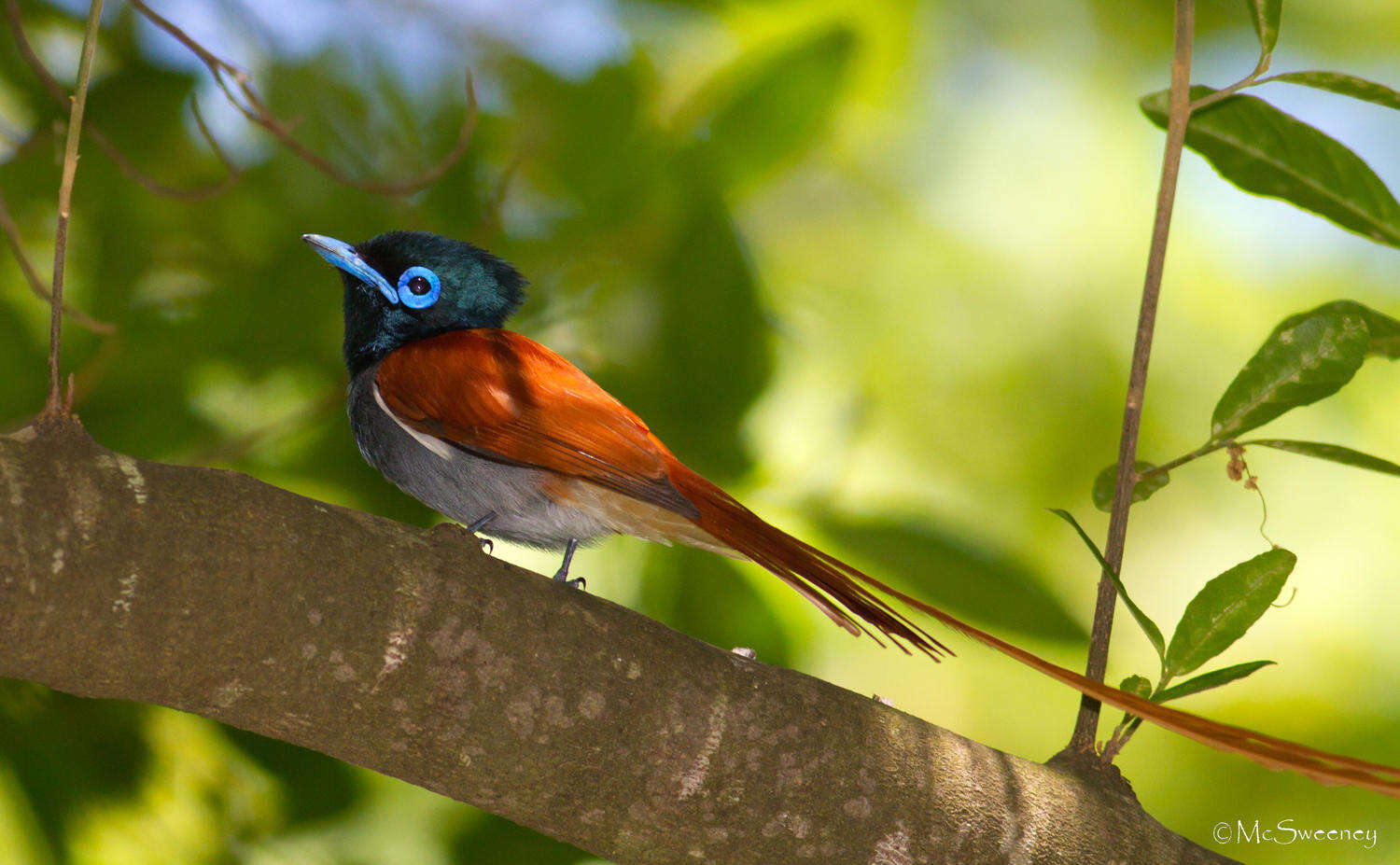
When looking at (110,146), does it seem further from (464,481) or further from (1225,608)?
(1225,608)

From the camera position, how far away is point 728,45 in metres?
2.42

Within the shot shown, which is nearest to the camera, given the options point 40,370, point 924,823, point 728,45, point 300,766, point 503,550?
point 924,823

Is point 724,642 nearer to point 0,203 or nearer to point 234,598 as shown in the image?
point 234,598

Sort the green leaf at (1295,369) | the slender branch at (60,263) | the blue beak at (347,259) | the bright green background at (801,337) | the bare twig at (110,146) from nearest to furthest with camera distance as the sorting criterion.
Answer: the slender branch at (60,263), the green leaf at (1295,369), the blue beak at (347,259), the bare twig at (110,146), the bright green background at (801,337)

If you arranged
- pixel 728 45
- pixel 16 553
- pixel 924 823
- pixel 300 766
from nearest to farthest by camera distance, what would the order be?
1. pixel 16 553
2. pixel 924 823
3. pixel 300 766
4. pixel 728 45

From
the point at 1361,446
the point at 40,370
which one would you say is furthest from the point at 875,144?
the point at 40,370

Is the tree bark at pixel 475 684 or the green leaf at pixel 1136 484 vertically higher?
the green leaf at pixel 1136 484

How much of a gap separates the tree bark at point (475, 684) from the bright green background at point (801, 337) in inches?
30.8

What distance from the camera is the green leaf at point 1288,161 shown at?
53.4 inches

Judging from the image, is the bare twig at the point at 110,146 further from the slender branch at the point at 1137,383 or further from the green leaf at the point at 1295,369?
the green leaf at the point at 1295,369

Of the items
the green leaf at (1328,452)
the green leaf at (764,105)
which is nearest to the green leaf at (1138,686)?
the green leaf at (1328,452)

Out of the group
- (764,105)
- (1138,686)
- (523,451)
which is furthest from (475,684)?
(764,105)

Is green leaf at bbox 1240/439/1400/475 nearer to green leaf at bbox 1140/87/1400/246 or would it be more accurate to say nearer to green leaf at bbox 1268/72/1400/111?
green leaf at bbox 1140/87/1400/246

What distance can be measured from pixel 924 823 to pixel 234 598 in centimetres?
63
